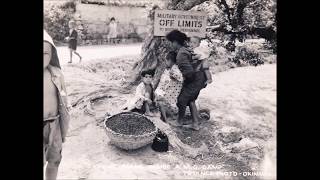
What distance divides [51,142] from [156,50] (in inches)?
41.2

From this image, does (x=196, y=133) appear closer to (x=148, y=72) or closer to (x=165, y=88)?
(x=165, y=88)

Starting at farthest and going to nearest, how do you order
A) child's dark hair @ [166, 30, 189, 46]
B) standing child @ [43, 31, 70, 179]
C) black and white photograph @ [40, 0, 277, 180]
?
child's dark hair @ [166, 30, 189, 46] → black and white photograph @ [40, 0, 277, 180] → standing child @ [43, 31, 70, 179]

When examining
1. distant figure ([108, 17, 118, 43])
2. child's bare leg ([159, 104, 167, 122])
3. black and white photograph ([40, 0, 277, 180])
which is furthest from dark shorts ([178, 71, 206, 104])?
distant figure ([108, 17, 118, 43])

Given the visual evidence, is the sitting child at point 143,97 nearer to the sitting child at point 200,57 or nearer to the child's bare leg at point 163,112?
the child's bare leg at point 163,112

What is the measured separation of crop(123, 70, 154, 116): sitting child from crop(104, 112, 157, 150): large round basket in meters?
0.05

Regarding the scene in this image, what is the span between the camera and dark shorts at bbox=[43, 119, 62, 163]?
3154mm

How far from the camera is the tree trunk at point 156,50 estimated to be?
334 cm

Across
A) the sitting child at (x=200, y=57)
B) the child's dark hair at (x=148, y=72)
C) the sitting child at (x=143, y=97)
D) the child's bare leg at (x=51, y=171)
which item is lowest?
the child's bare leg at (x=51, y=171)

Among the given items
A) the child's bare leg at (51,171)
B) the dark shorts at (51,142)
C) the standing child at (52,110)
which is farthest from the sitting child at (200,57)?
the child's bare leg at (51,171)

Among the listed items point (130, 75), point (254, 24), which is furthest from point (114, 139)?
point (254, 24)

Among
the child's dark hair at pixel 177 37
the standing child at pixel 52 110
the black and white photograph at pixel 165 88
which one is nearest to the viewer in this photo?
the standing child at pixel 52 110

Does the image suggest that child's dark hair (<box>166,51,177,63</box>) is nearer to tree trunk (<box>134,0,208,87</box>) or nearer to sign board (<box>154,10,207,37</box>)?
tree trunk (<box>134,0,208,87</box>)

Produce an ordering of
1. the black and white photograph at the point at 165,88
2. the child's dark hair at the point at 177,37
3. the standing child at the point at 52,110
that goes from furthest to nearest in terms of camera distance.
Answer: the child's dark hair at the point at 177,37 < the black and white photograph at the point at 165,88 < the standing child at the point at 52,110

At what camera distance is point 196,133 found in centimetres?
342
